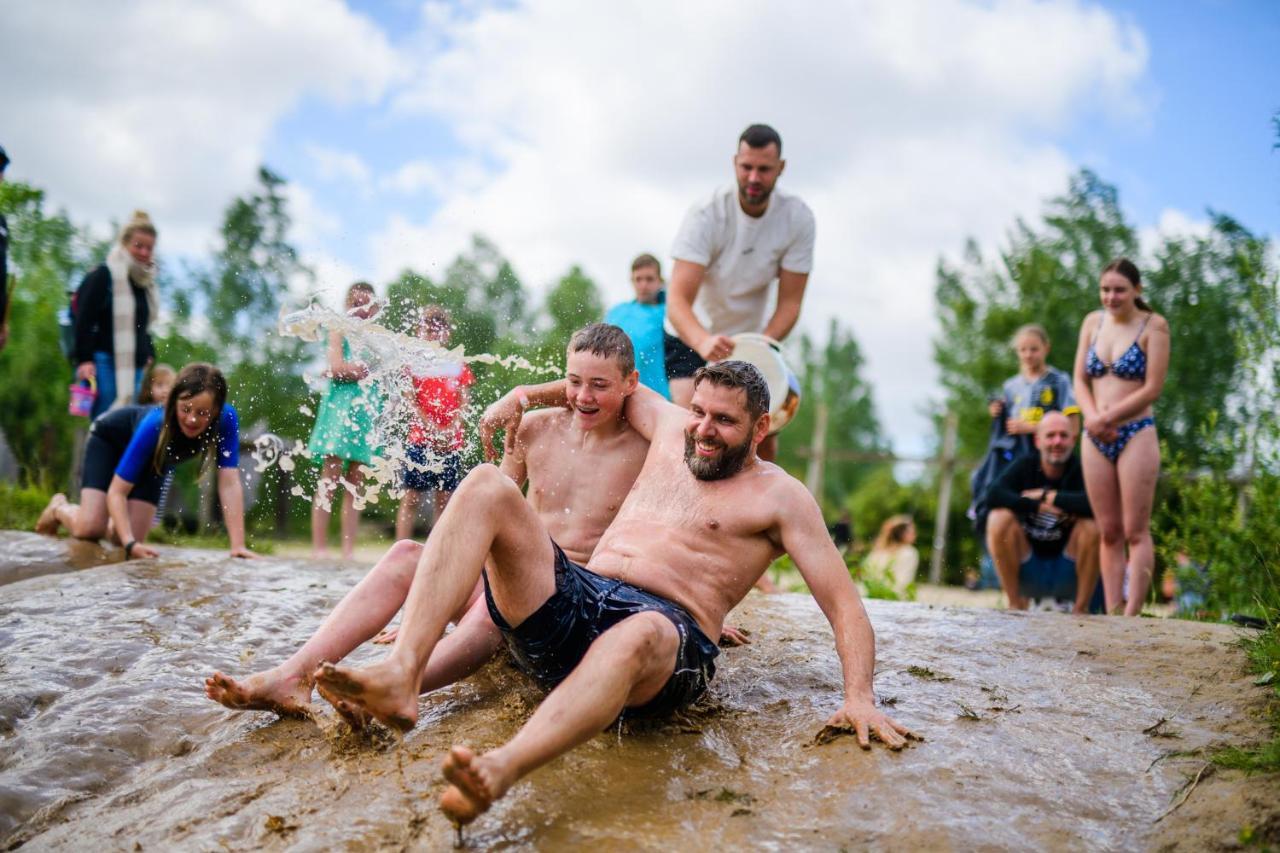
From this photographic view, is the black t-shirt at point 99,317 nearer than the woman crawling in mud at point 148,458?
No

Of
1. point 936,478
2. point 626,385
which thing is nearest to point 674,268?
point 626,385

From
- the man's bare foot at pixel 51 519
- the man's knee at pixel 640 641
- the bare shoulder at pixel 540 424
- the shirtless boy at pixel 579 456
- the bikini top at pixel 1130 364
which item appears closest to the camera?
the man's knee at pixel 640 641

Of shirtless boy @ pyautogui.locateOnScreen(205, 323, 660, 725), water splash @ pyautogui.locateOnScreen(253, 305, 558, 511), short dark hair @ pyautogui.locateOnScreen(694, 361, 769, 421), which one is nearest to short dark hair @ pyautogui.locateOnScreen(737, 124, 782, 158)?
water splash @ pyautogui.locateOnScreen(253, 305, 558, 511)

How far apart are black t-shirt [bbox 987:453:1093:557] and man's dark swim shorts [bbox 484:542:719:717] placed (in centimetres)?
362

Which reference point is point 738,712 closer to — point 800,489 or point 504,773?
point 800,489

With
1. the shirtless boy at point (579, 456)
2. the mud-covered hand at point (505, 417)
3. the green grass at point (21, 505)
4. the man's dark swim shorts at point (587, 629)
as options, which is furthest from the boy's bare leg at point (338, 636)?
the green grass at point (21, 505)

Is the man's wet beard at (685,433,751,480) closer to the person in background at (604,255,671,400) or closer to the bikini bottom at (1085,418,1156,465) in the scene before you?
the person in background at (604,255,671,400)

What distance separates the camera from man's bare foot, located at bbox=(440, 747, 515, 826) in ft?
7.45

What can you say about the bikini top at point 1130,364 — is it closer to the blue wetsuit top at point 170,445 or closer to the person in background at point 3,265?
the blue wetsuit top at point 170,445

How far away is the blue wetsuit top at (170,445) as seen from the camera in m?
6.23

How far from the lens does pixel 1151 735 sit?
3.21 metres

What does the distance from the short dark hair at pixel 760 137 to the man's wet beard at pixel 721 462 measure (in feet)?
8.54

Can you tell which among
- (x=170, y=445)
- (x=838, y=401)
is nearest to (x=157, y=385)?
(x=170, y=445)

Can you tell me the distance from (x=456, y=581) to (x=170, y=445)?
14.1 feet
